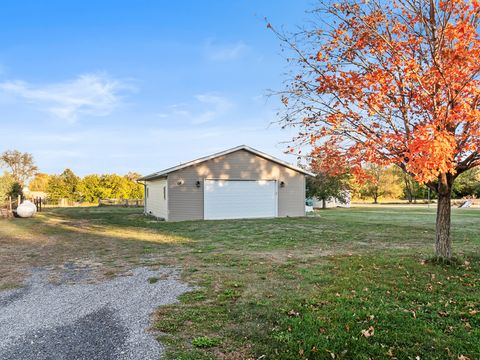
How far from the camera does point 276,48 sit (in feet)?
20.9

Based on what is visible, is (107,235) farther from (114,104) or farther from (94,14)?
(114,104)

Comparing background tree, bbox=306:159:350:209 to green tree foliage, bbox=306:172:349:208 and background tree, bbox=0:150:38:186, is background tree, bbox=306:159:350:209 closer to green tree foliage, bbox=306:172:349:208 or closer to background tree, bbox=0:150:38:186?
green tree foliage, bbox=306:172:349:208

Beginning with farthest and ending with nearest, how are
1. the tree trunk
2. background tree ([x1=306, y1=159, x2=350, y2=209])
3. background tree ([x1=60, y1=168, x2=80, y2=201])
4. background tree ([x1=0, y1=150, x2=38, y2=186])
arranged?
background tree ([x1=0, y1=150, x2=38, y2=186]) < background tree ([x1=60, y1=168, x2=80, y2=201]) < background tree ([x1=306, y1=159, x2=350, y2=209]) < the tree trunk

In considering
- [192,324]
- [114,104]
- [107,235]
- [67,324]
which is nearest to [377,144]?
[192,324]

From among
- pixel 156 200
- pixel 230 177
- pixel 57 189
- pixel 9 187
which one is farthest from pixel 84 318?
pixel 57 189

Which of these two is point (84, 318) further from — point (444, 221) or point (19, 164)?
point (19, 164)

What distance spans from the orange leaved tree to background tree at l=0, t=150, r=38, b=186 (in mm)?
48344

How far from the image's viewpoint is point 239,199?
17.9 meters

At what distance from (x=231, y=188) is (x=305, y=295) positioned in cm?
1333

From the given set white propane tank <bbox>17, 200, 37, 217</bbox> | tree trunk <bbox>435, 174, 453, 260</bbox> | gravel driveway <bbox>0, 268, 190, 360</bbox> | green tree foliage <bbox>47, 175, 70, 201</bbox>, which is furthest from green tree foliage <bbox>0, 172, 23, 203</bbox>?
tree trunk <bbox>435, 174, 453, 260</bbox>

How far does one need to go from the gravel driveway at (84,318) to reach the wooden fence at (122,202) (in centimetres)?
2748

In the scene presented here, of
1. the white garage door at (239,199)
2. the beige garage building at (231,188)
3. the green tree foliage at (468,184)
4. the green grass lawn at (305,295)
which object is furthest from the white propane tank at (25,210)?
the green tree foliage at (468,184)

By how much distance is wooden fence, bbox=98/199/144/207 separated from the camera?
3244cm

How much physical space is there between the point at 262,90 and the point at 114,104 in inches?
585
